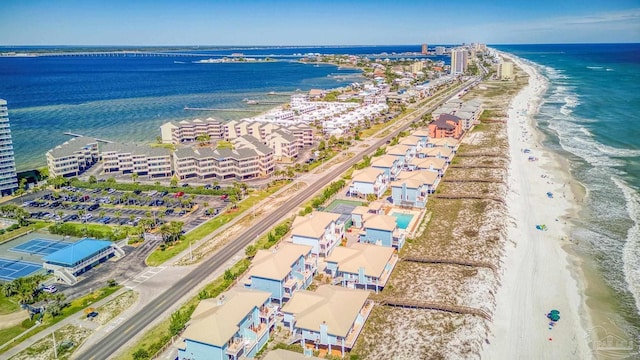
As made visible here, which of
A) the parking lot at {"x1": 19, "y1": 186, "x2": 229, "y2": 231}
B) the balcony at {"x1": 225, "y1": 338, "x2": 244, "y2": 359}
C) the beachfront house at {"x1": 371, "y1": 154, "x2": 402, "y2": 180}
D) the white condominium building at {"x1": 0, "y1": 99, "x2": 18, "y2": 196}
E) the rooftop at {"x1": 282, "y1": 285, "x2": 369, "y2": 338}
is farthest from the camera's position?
the beachfront house at {"x1": 371, "y1": 154, "x2": 402, "y2": 180}

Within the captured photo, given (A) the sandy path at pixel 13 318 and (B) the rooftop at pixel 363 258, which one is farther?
(B) the rooftop at pixel 363 258

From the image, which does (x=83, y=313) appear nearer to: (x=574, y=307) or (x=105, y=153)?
(x=574, y=307)

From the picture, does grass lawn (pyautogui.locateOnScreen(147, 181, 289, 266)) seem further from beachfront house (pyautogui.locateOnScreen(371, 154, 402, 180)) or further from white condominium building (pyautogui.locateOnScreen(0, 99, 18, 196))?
white condominium building (pyautogui.locateOnScreen(0, 99, 18, 196))

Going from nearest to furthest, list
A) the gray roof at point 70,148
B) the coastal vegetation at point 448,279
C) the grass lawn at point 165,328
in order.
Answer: the grass lawn at point 165,328 < the coastal vegetation at point 448,279 < the gray roof at point 70,148

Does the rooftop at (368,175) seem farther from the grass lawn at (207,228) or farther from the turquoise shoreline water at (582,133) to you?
the turquoise shoreline water at (582,133)

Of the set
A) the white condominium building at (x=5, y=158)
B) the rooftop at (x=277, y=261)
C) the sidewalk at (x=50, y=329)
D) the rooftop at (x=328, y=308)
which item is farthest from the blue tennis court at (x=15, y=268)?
the rooftop at (x=328, y=308)

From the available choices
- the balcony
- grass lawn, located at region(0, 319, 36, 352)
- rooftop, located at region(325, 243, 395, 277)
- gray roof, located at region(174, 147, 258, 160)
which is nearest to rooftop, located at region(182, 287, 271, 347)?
the balcony
